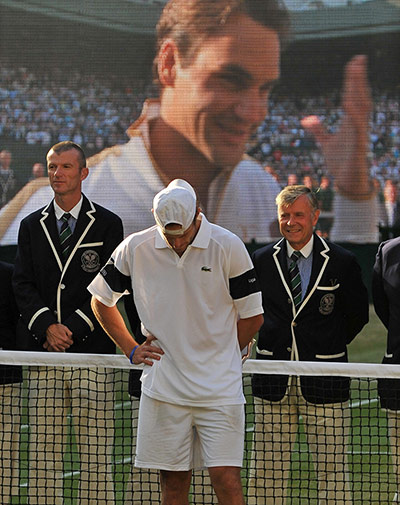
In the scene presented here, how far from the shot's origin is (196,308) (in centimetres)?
510

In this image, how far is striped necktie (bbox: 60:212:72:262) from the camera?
6.66 m

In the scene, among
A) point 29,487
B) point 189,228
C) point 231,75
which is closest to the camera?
point 189,228

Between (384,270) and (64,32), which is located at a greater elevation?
(64,32)

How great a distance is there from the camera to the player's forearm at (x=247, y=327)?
17.5 ft

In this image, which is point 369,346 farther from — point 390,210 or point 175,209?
point 175,209

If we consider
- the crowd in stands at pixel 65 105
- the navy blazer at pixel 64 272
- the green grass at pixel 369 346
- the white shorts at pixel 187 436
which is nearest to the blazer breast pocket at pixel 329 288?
the navy blazer at pixel 64 272

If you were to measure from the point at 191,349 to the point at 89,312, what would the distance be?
1543 mm

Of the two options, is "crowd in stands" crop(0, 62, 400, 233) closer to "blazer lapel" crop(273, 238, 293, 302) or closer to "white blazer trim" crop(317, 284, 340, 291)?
"blazer lapel" crop(273, 238, 293, 302)

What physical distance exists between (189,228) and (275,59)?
1479 cm

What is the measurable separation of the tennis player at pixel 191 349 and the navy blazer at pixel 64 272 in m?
1.41

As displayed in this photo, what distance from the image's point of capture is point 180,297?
5098 mm

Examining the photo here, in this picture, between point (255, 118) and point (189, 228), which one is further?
point (255, 118)

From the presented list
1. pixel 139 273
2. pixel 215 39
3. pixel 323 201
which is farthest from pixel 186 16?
pixel 139 273

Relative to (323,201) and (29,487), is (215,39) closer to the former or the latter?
(323,201)
